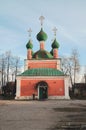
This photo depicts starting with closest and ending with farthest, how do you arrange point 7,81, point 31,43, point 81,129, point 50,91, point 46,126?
point 81,129, point 46,126, point 50,91, point 31,43, point 7,81

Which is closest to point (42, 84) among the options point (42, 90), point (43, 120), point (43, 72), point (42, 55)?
point (42, 90)

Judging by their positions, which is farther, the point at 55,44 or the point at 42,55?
the point at 55,44

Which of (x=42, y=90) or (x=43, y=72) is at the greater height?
(x=43, y=72)

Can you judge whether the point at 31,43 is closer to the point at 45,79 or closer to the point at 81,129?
the point at 45,79

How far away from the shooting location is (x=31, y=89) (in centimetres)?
3428

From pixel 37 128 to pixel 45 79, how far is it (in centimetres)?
2644

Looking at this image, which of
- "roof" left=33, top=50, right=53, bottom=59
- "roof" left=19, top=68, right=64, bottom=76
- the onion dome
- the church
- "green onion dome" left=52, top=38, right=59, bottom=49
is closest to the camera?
the church

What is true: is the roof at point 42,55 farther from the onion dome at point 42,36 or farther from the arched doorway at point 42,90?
the arched doorway at point 42,90

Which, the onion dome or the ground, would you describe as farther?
the onion dome

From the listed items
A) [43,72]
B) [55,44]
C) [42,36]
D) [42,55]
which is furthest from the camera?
[55,44]

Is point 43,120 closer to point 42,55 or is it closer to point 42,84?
point 42,84

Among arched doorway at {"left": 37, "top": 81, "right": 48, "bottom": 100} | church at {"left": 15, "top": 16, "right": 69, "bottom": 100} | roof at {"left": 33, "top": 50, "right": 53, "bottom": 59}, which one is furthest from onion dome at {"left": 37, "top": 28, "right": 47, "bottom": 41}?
arched doorway at {"left": 37, "top": 81, "right": 48, "bottom": 100}

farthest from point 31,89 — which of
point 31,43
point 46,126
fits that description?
point 46,126

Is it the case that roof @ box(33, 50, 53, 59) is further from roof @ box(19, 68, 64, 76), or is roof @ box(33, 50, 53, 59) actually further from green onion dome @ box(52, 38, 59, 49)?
roof @ box(19, 68, 64, 76)
